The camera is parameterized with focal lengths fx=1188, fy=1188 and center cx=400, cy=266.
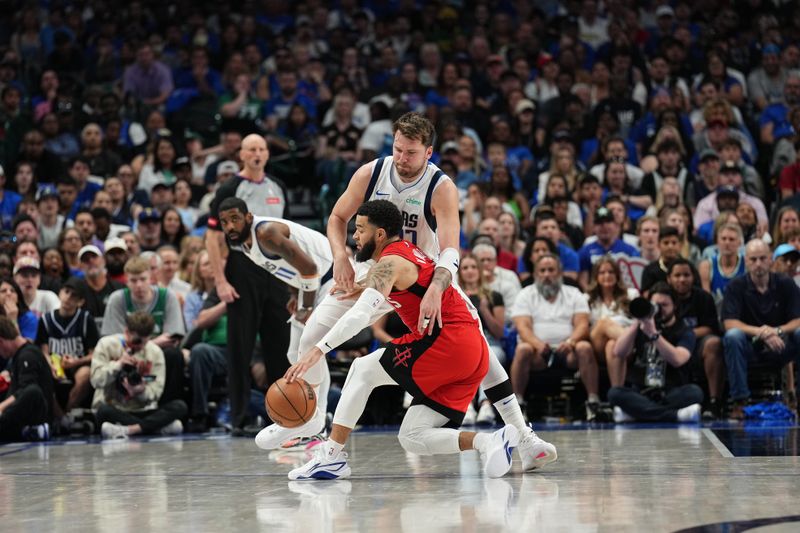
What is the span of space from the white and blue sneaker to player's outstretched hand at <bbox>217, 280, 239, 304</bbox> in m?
2.92

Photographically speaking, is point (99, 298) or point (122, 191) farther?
point (122, 191)

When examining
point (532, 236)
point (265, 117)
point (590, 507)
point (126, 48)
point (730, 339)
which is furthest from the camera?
point (126, 48)

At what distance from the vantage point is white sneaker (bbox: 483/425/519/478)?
610 centimetres

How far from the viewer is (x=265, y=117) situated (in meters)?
15.6

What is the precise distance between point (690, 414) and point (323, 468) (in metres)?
4.43

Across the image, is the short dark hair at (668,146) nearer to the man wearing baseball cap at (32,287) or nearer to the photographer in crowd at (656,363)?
the photographer in crowd at (656,363)

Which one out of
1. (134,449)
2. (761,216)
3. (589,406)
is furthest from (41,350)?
(761,216)

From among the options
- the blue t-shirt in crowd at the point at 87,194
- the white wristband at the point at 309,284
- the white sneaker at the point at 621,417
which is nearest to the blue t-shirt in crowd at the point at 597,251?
the white sneaker at the point at 621,417

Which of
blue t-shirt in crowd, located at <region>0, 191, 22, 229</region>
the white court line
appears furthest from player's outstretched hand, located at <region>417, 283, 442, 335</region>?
Result: blue t-shirt in crowd, located at <region>0, 191, 22, 229</region>

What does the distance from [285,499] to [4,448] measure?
161 inches

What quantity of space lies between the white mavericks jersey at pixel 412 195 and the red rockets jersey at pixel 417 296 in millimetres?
642

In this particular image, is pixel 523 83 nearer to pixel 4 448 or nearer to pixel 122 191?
pixel 122 191

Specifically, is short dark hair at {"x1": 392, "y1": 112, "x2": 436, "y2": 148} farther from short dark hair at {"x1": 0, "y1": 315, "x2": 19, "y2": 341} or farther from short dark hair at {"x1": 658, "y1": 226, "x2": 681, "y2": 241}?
short dark hair at {"x1": 658, "y1": 226, "x2": 681, "y2": 241}

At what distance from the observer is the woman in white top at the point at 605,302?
10.3m
